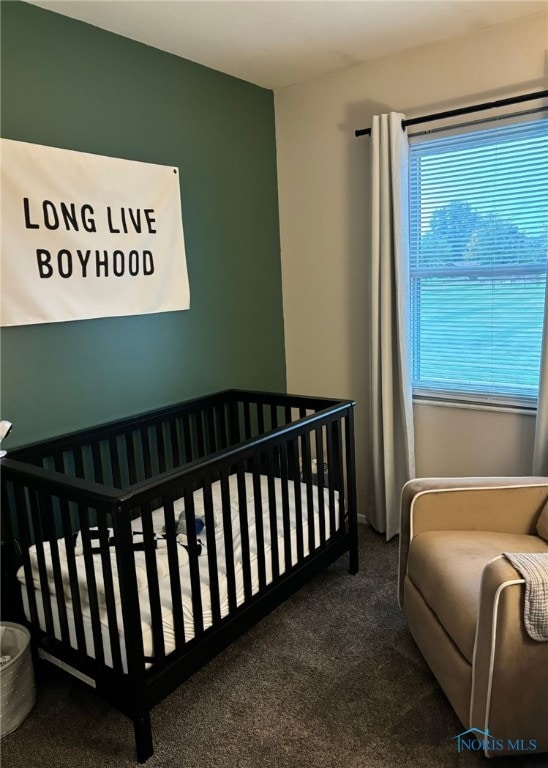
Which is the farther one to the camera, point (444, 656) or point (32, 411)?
point (32, 411)

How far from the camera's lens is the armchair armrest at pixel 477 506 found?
2.12m

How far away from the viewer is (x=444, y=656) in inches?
70.1

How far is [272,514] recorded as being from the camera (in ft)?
7.15

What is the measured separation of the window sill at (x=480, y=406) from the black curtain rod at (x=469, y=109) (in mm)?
1298

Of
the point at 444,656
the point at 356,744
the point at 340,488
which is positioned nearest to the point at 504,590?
the point at 444,656

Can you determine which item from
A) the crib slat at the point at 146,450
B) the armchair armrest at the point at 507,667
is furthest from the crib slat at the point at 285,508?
the armchair armrest at the point at 507,667

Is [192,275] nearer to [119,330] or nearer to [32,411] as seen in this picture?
[119,330]

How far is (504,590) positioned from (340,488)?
3.68 ft

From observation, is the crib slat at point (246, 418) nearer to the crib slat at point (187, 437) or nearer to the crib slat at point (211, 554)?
the crib slat at point (187, 437)

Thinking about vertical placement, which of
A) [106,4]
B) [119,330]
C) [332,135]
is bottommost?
[119,330]

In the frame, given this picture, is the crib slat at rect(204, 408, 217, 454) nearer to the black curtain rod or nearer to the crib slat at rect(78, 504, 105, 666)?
the crib slat at rect(78, 504, 105, 666)

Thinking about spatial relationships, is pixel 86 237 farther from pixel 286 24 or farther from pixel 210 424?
pixel 286 24

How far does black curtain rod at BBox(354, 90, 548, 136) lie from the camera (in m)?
2.40

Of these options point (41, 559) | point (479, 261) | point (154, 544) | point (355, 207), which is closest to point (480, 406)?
point (479, 261)
